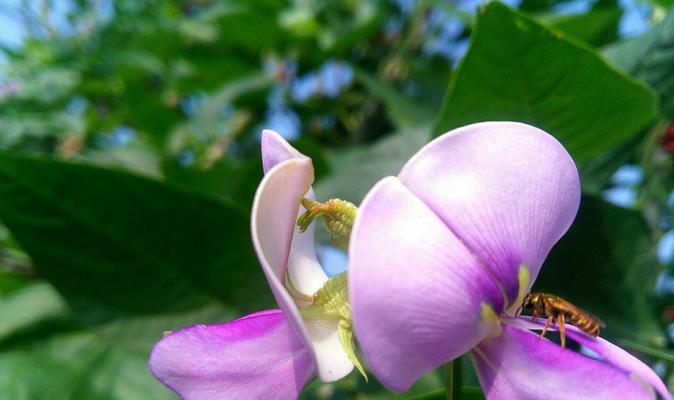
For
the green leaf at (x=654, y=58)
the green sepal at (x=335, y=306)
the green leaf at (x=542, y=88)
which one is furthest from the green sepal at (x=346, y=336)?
the green leaf at (x=654, y=58)

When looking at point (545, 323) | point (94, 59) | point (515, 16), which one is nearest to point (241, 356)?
point (545, 323)

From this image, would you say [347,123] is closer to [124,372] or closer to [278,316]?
[124,372]

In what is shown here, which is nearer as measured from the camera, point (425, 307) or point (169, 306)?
point (425, 307)

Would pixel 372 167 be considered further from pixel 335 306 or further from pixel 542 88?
pixel 335 306

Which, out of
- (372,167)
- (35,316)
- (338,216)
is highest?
(338,216)

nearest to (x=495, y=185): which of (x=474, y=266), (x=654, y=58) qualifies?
(x=474, y=266)

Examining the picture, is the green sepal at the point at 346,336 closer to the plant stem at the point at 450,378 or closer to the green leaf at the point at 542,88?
the plant stem at the point at 450,378

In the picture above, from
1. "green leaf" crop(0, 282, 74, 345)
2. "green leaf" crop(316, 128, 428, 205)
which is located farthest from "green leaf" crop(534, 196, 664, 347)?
"green leaf" crop(0, 282, 74, 345)
